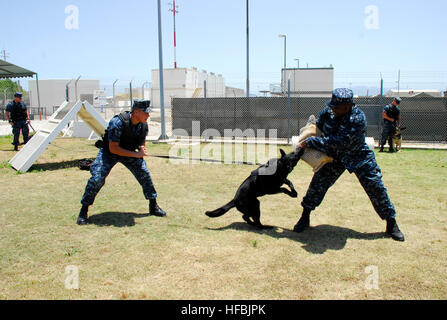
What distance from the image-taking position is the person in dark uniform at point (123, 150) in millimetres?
4883

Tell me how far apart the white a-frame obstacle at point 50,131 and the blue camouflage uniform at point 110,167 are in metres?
4.47

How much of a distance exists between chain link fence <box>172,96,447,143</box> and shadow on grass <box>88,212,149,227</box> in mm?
9864

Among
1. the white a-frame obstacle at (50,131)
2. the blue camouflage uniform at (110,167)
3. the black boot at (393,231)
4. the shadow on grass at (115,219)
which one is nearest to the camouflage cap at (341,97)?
the black boot at (393,231)

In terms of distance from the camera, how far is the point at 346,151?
14.3ft

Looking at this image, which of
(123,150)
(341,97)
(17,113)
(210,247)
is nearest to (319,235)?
(210,247)

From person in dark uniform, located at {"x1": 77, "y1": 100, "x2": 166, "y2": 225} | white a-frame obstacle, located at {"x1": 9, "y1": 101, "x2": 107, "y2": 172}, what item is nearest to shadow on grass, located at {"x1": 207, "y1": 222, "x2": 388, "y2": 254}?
person in dark uniform, located at {"x1": 77, "y1": 100, "x2": 166, "y2": 225}

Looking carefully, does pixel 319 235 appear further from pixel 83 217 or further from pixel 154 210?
pixel 83 217

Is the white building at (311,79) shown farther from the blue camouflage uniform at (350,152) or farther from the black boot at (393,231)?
the black boot at (393,231)

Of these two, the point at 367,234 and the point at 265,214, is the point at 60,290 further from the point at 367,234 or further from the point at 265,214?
the point at 367,234

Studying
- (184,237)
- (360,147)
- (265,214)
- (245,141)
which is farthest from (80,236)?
(245,141)

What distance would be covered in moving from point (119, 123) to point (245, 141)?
1024cm

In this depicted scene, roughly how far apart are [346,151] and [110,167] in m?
3.15

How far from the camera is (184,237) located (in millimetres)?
4445

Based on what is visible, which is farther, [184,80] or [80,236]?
[184,80]
